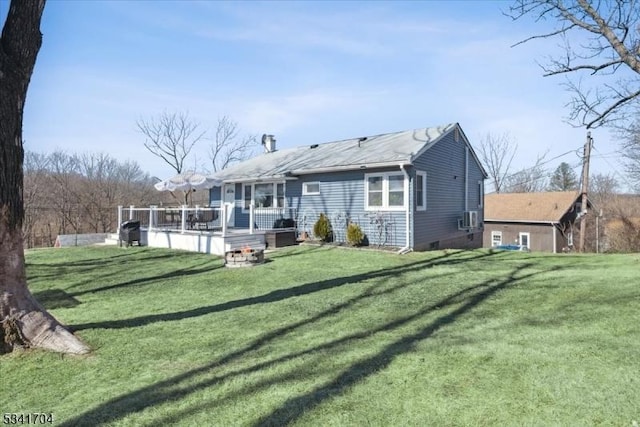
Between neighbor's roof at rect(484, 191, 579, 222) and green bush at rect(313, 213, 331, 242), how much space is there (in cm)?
1884

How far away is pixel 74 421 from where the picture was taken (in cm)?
266

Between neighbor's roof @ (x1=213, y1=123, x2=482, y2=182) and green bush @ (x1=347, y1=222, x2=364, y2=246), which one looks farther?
neighbor's roof @ (x1=213, y1=123, x2=482, y2=182)

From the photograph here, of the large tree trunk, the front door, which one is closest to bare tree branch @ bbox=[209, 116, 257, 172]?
the front door

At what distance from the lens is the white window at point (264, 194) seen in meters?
15.4

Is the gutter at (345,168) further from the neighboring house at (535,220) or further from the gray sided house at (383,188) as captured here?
the neighboring house at (535,220)

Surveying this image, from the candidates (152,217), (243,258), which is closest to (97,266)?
(243,258)

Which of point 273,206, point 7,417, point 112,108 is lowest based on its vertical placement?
point 7,417

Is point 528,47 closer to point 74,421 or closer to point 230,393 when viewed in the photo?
point 230,393

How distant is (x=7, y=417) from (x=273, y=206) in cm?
1278

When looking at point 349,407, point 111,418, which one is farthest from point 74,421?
point 349,407

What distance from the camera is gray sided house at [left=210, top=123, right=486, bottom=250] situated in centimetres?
1224

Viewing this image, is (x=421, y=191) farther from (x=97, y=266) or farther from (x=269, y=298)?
(x=97, y=266)

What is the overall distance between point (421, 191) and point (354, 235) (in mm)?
2742

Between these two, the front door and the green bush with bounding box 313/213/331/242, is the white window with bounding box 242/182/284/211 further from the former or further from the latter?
the green bush with bounding box 313/213/331/242
